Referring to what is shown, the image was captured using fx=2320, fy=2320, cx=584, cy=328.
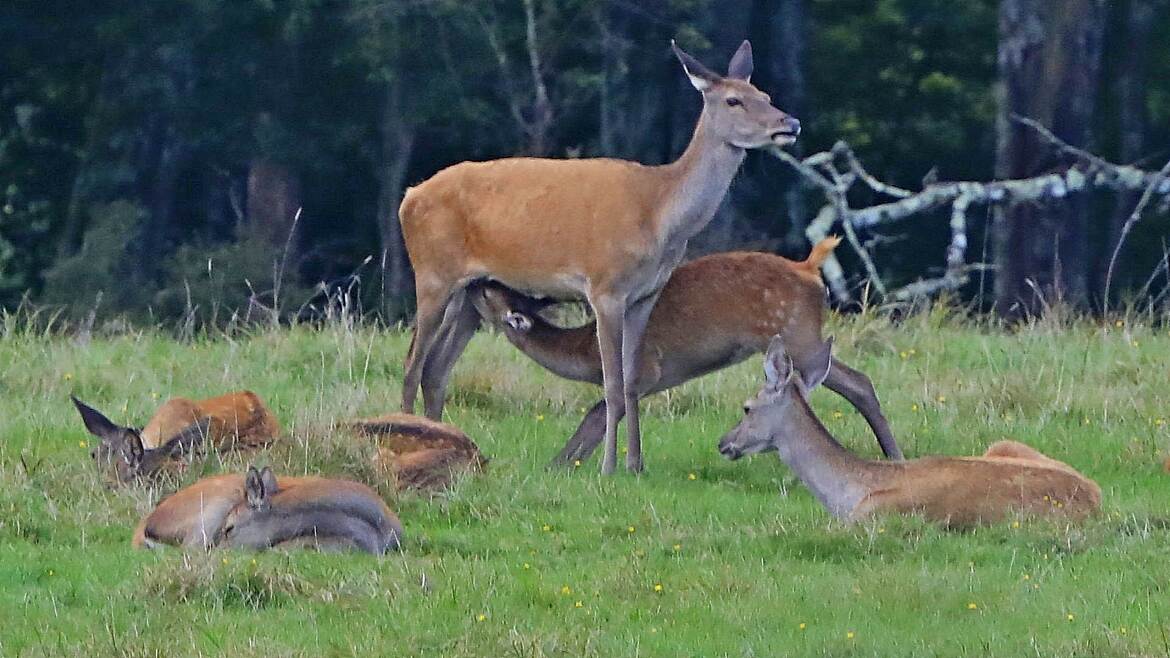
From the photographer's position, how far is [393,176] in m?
26.2

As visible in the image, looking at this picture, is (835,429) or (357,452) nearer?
(357,452)

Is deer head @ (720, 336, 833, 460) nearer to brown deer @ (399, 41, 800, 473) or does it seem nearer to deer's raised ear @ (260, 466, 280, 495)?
brown deer @ (399, 41, 800, 473)

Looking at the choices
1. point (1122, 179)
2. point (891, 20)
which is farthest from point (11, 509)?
point (891, 20)

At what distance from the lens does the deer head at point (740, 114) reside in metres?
10.8

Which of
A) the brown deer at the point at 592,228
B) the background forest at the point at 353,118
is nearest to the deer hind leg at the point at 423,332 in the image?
the brown deer at the point at 592,228

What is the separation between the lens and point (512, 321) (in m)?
11.1

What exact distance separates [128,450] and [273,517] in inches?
55.7

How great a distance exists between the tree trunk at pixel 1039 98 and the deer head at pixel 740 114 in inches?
357

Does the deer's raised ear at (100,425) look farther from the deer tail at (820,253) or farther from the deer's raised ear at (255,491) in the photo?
the deer tail at (820,253)

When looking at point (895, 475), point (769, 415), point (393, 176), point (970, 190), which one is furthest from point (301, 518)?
point (393, 176)

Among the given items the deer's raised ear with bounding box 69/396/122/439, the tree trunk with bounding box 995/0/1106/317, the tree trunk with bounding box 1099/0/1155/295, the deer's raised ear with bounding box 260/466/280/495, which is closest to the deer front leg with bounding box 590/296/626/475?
the deer's raised ear with bounding box 69/396/122/439

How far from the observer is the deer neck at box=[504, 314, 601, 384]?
36.1 feet

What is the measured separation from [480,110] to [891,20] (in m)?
6.58

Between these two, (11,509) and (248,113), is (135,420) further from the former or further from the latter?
(248,113)
